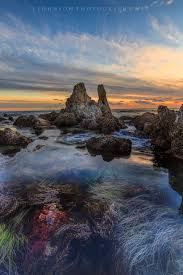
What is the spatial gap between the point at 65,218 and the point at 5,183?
4070 millimetres

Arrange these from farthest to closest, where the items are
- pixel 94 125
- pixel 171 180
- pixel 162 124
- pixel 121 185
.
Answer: pixel 94 125, pixel 162 124, pixel 171 180, pixel 121 185

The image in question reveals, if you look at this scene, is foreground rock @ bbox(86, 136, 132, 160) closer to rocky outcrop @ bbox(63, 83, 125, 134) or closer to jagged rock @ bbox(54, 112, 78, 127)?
rocky outcrop @ bbox(63, 83, 125, 134)

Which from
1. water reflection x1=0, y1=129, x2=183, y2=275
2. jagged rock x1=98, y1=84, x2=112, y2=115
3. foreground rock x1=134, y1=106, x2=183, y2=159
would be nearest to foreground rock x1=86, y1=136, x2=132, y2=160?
foreground rock x1=134, y1=106, x2=183, y2=159

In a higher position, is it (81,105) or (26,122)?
(81,105)

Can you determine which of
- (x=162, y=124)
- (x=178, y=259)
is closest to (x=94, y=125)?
(x=162, y=124)

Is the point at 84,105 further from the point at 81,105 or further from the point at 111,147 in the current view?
the point at 111,147

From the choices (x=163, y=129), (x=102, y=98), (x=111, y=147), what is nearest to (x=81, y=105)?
(x=102, y=98)

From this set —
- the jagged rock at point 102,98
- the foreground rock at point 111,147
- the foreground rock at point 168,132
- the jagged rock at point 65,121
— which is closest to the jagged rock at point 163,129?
the foreground rock at point 168,132

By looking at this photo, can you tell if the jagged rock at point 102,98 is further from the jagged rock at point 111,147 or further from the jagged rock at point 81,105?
the jagged rock at point 111,147

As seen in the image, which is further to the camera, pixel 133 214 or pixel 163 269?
pixel 133 214

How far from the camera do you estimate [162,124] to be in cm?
2002

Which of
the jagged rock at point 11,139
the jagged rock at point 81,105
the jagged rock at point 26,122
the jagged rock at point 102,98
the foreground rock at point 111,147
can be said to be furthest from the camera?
the jagged rock at point 102,98

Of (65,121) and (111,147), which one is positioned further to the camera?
(65,121)

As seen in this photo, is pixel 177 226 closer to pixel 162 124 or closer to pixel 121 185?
pixel 121 185
